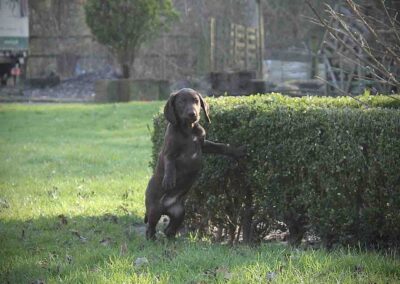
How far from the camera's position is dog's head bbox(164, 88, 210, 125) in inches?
235

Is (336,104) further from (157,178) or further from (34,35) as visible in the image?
(34,35)

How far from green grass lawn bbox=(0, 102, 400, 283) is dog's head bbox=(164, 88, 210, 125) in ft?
3.73

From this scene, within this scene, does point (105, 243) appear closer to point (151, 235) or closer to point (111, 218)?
→ point (151, 235)

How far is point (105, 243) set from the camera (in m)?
6.62

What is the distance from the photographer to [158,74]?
107 feet

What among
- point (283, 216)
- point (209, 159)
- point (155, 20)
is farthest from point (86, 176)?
point (155, 20)

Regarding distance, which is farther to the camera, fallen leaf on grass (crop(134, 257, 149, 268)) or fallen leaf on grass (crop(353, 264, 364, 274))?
fallen leaf on grass (crop(134, 257, 149, 268))

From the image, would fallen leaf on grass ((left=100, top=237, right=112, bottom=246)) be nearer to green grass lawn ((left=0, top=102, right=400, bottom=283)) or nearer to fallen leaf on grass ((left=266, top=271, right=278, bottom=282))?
green grass lawn ((left=0, top=102, right=400, bottom=283))

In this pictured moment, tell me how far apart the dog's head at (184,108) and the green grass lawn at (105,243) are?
114cm

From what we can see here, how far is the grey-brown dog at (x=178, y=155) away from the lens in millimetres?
6082

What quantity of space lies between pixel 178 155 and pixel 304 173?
1.15 m

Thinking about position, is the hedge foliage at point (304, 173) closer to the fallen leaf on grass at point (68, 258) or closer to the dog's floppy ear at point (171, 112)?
the dog's floppy ear at point (171, 112)

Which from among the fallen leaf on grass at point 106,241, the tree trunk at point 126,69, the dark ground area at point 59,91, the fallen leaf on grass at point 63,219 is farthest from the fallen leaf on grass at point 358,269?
the dark ground area at point 59,91

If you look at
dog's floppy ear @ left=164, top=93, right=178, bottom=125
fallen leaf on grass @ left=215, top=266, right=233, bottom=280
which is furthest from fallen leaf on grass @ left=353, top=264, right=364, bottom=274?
dog's floppy ear @ left=164, top=93, right=178, bottom=125
